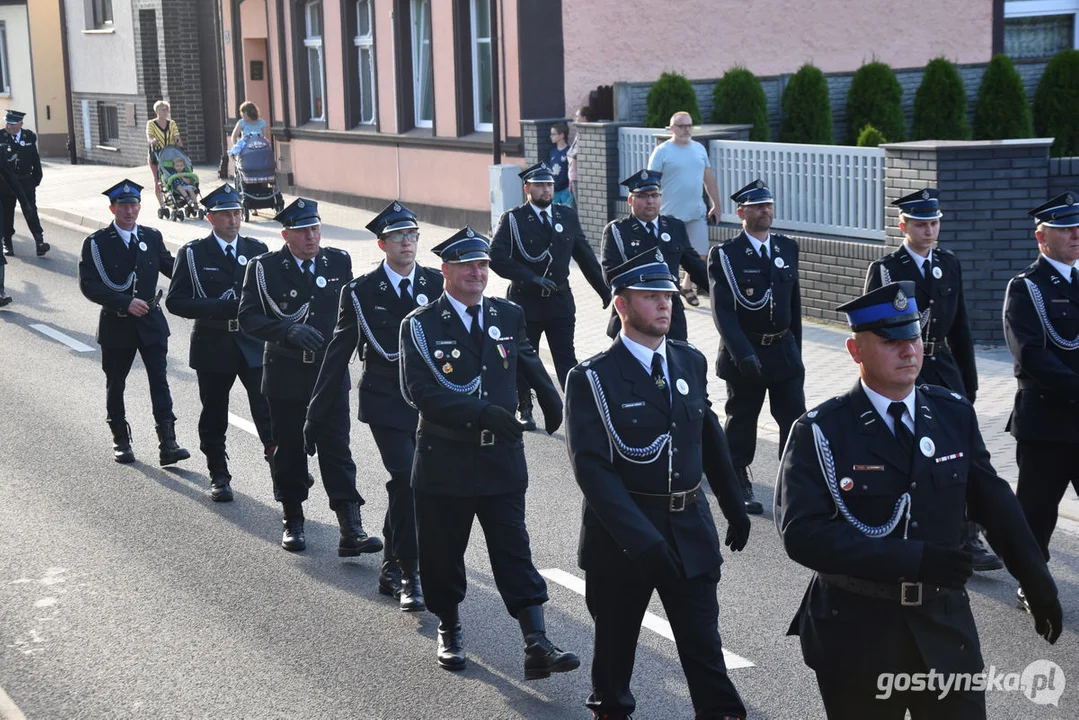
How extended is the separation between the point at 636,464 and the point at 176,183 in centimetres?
2173

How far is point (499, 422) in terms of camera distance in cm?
689

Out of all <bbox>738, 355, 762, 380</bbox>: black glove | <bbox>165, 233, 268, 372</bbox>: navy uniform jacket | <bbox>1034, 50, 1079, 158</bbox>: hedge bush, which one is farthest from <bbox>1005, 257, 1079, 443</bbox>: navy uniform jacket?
<bbox>1034, 50, 1079, 158</bbox>: hedge bush

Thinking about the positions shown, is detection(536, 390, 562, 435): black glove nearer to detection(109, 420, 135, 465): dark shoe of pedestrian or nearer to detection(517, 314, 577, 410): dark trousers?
detection(517, 314, 577, 410): dark trousers

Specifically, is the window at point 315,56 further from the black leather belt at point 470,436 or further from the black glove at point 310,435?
the black leather belt at point 470,436

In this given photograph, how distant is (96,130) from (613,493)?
38407mm

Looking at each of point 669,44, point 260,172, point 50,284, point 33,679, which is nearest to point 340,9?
point 260,172

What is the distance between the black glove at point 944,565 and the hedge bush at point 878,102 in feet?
60.1

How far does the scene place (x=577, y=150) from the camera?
68.9 ft

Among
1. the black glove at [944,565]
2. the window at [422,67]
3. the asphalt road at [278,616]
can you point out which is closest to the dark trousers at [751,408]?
the asphalt road at [278,616]

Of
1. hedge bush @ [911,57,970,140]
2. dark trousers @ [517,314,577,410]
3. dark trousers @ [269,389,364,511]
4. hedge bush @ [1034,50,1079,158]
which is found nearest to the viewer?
dark trousers @ [269,389,364,511]

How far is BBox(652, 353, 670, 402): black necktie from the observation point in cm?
596

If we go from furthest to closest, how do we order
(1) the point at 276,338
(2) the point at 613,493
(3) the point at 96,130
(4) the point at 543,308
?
(3) the point at 96,130 → (4) the point at 543,308 → (1) the point at 276,338 → (2) the point at 613,493

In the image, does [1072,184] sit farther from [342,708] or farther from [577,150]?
[342,708]

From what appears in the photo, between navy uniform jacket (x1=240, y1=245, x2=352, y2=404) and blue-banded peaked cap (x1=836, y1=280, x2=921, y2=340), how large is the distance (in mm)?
4802
